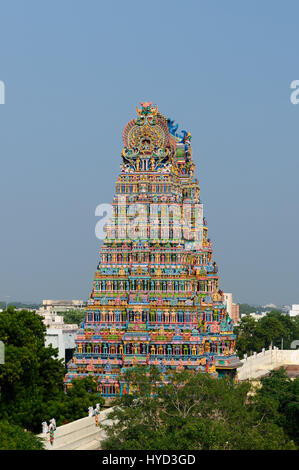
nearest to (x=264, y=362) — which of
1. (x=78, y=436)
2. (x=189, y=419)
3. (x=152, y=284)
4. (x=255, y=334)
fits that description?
(x=255, y=334)

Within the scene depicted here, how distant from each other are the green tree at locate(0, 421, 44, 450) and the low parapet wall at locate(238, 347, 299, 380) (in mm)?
46872

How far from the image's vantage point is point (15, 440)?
35156 millimetres

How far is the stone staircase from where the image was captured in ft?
144

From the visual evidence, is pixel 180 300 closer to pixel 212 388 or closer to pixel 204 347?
pixel 204 347

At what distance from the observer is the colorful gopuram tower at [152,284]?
60.4 meters

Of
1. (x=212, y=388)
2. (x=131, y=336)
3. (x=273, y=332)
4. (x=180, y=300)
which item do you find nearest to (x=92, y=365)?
(x=131, y=336)

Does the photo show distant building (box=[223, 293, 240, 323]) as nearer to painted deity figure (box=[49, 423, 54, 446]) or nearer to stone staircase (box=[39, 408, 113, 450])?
stone staircase (box=[39, 408, 113, 450])

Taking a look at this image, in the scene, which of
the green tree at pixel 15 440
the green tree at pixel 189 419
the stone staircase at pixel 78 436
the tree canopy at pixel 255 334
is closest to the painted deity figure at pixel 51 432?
the stone staircase at pixel 78 436

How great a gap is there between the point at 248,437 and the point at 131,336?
81.0 feet

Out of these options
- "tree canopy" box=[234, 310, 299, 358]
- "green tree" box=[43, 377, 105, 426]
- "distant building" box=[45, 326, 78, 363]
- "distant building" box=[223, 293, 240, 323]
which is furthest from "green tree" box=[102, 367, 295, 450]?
"distant building" box=[223, 293, 240, 323]

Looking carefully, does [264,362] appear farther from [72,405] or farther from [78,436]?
[78,436]

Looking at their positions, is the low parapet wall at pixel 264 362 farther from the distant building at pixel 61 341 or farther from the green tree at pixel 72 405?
the green tree at pixel 72 405

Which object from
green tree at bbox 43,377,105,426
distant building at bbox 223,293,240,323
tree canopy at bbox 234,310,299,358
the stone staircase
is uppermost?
distant building at bbox 223,293,240,323

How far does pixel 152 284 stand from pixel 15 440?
2791 centimetres
